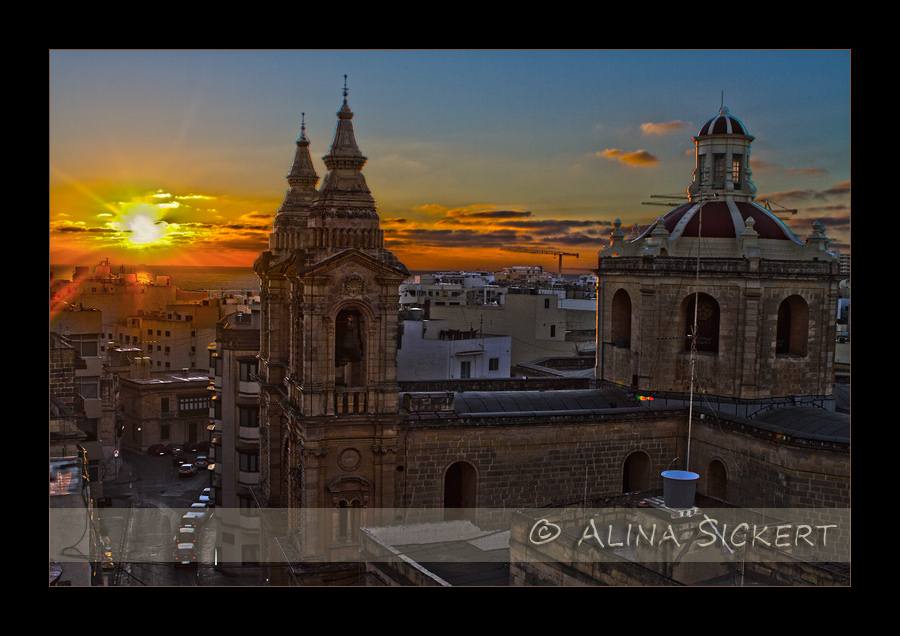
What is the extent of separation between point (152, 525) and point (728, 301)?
31.3 m

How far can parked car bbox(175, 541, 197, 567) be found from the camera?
40031mm

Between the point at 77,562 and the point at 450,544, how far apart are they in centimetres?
915

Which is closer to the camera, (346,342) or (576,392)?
(346,342)

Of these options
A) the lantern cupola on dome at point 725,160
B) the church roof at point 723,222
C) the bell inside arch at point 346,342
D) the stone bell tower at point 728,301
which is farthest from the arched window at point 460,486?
the lantern cupola on dome at point 725,160

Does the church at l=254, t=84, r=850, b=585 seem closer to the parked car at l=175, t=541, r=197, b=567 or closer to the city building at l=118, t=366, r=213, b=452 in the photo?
the parked car at l=175, t=541, r=197, b=567

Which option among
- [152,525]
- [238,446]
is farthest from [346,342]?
[152,525]

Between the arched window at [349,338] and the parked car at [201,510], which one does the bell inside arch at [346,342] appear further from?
the parked car at [201,510]

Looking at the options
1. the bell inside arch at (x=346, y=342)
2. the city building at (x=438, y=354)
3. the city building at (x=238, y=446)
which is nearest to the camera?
the bell inside arch at (x=346, y=342)

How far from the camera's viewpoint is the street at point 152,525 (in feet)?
124

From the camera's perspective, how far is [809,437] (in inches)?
1041

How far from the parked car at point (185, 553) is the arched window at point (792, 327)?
26064 millimetres

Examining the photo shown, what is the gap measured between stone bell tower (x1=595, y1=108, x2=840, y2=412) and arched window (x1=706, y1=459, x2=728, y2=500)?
7.15ft

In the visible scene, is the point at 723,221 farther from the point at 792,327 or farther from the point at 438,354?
the point at 438,354

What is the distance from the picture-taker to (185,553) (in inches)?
1606
